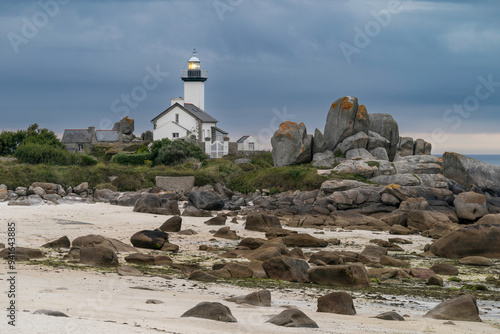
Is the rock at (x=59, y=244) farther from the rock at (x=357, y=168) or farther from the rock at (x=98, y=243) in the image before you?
the rock at (x=357, y=168)

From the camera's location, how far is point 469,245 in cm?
1571

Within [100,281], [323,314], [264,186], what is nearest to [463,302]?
[323,314]

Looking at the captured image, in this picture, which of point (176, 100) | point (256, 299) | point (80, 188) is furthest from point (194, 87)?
point (256, 299)

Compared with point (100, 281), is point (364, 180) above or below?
above

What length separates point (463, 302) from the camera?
7.75 meters

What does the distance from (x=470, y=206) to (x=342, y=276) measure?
53.0 feet

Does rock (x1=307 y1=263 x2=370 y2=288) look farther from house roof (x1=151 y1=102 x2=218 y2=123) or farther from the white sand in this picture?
house roof (x1=151 y1=102 x2=218 y2=123)

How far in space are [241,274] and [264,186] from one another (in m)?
24.9

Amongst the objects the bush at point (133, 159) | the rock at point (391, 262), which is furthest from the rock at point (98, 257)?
the bush at point (133, 159)

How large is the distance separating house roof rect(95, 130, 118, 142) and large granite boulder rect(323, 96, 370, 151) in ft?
109

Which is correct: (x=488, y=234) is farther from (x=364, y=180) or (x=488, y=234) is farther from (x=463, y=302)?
(x=364, y=180)

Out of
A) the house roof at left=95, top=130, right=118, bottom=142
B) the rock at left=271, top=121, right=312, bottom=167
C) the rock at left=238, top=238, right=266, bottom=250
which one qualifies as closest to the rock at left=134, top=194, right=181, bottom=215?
the rock at left=238, top=238, right=266, bottom=250

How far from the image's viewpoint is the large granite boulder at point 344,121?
132ft

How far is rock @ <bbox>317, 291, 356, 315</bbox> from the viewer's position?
300 inches
